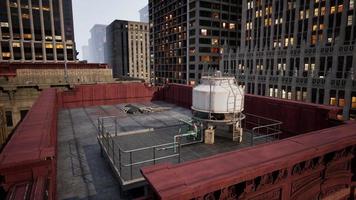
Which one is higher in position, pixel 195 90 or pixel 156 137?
pixel 195 90

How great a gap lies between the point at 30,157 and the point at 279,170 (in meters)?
6.02

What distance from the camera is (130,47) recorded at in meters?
166

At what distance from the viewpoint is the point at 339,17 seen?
57.8 metres

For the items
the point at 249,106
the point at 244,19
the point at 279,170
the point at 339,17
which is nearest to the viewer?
the point at 279,170

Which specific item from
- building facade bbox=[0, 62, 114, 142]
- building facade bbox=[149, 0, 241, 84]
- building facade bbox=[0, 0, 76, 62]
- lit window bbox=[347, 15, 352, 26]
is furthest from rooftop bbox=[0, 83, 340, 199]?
building facade bbox=[0, 0, 76, 62]

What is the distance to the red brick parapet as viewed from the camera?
4.34 meters

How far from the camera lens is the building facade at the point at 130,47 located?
6496 inches

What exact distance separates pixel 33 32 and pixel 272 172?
130 meters

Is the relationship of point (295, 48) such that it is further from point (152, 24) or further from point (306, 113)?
point (152, 24)

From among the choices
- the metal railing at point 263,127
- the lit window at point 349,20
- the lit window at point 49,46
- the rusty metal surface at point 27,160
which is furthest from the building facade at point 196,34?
the rusty metal surface at point 27,160

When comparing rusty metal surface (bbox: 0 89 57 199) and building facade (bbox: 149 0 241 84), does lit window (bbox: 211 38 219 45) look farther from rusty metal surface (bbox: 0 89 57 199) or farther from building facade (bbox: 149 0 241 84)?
rusty metal surface (bbox: 0 89 57 199)

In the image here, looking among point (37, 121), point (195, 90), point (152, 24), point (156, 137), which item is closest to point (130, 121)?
point (156, 137)

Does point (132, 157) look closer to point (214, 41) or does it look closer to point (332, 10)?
point (332, 10)

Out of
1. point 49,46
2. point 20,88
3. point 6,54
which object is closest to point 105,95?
point 20,88
